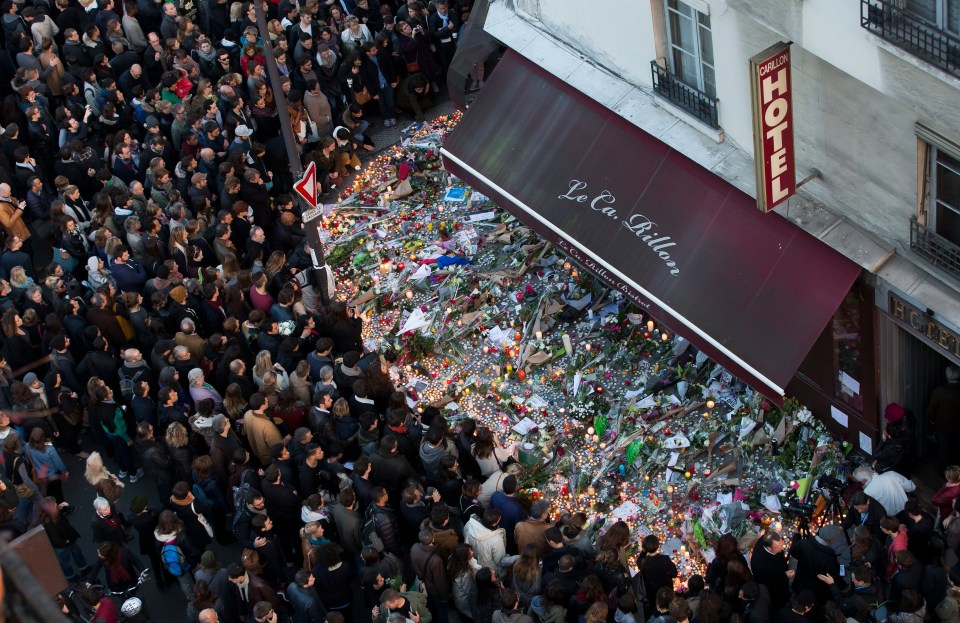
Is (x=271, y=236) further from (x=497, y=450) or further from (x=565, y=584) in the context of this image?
(x=565, y=584)

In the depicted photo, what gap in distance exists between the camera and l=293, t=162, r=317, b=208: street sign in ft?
53.5

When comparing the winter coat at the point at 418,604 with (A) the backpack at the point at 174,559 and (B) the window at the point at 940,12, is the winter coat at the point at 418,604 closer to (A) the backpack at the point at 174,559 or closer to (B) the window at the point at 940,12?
(A) the backpack at the point at 174,559

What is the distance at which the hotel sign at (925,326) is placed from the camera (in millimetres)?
12477

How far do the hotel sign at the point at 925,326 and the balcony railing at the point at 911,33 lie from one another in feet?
9.47

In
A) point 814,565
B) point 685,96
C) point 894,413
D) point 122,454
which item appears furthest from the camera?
point 122,454

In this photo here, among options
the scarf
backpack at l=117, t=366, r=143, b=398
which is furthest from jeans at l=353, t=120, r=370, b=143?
backpack at l=117, t=366, r=143, b=398

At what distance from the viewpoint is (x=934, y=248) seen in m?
12.2

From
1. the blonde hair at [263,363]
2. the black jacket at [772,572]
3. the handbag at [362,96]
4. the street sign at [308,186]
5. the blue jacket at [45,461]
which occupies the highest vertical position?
the black jacket at [772,572]

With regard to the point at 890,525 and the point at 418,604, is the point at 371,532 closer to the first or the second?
the point at 418,604

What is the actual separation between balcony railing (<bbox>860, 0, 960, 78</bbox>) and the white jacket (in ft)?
19.2

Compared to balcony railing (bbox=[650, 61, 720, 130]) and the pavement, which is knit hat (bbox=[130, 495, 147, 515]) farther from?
balcony railing (bbox=[650, 61, 720, 130])

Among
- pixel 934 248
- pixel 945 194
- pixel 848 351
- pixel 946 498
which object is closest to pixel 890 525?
pixel 946 498

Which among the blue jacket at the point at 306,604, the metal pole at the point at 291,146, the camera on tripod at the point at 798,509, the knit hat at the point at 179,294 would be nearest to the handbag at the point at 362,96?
the metal pole at the point at 291,146

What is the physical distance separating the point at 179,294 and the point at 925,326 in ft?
29.3
